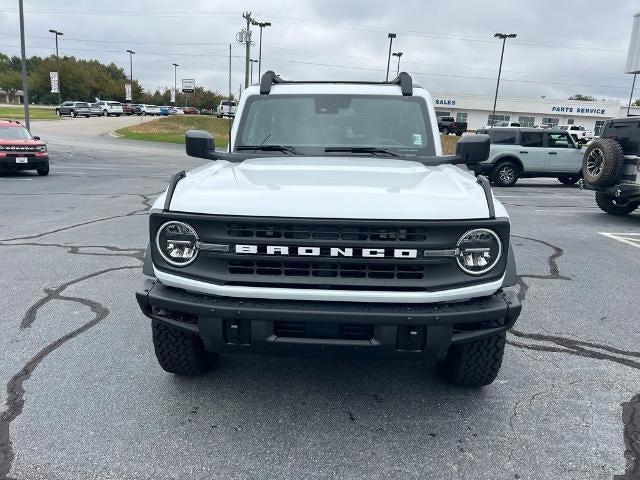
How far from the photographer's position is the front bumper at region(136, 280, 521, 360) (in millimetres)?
2549

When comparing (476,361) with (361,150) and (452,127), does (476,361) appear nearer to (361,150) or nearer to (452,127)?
(361,150)

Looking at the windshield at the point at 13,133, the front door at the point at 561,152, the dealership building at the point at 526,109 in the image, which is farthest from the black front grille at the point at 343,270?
the dealership building at the point at 526,109

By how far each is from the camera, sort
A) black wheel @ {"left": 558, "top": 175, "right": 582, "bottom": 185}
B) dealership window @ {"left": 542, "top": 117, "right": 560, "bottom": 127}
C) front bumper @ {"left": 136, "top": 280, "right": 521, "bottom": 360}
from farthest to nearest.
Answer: dealership window @ {"left": 542, "top": 117, "right": 560, "bottom": 127}
black wheel @ {"left": 558, "top": 175, "right": 582, "bottom": 185}
front bumper @ {"left": 136, "top": 280, "right": 521, "bottom": 360}

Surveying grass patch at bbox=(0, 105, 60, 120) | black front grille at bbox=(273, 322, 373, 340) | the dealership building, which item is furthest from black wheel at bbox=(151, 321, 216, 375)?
the dealership building

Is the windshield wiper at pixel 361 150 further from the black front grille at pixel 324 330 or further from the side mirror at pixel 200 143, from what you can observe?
the black front grille at pixel 324 330

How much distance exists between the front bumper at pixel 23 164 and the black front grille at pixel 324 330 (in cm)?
1518

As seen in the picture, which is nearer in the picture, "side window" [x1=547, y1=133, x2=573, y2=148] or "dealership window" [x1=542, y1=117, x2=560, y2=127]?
"side window" [x1=547, y1=133, x2=573, y2=148]

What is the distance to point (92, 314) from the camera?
4516 millimetres

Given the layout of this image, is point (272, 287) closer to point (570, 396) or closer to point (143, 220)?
point (570, 396)

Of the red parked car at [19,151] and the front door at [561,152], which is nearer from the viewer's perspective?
the red parked car at [19,151]

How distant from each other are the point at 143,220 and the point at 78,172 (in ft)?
32.1

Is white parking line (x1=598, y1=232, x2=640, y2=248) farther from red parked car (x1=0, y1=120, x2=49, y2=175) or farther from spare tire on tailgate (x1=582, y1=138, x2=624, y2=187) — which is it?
red parked car (x1=0, y1=120, x2=49, y2=175)

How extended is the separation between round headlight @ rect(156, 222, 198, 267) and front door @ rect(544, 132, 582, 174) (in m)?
16.2

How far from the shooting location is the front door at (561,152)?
16.6 m
